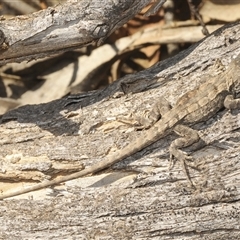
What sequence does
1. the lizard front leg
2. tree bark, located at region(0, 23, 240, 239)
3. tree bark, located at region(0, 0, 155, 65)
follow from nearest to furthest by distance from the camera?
1. tree bark, located at region(0, 0, 155, 65)
2. tree bark, located at region(0, 23, 240, 239)
3. the lizard front leg

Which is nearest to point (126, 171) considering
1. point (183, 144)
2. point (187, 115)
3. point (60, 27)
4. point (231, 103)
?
point (183, 144)

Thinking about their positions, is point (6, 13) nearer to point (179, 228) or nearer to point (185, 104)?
point (185, 104)

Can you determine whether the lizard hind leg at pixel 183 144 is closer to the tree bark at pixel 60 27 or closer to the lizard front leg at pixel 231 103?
the lizard front leg at pixel 231 103

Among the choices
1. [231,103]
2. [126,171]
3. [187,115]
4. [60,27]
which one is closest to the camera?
[60,27]

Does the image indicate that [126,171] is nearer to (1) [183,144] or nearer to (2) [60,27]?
(1) [183,144]

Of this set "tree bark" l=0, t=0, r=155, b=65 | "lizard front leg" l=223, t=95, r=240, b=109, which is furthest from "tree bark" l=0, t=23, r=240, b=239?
"tree bark" l=0, t=0, r=155, b=65

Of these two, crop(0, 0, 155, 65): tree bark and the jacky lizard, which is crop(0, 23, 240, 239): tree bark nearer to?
the jacky lizard

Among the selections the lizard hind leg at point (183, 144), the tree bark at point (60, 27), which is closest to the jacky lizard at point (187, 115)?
the lizard hind leg at point (183, 144)
